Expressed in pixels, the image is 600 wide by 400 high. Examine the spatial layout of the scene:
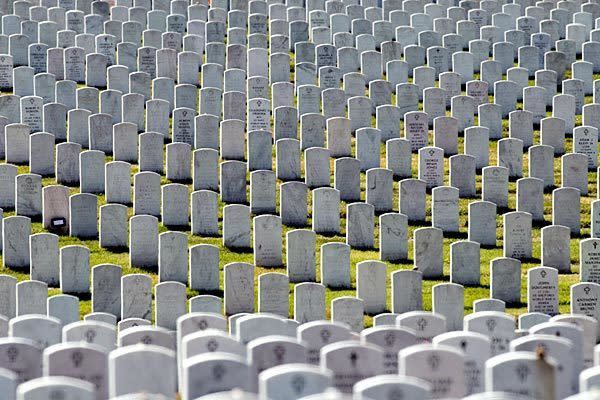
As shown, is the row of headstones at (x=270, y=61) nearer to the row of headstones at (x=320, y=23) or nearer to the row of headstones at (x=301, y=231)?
the row of headstones at (x=320, y=23)

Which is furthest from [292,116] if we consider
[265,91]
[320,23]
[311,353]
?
[311,353]

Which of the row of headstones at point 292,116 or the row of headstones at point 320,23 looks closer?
the row of headstones at point 292,116

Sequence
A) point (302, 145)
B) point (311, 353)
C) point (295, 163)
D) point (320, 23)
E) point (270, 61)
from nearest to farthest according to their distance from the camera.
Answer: point (311, 353) < point (295, 163) < point (302, 145) < point (270, 61) < point (320, 23)

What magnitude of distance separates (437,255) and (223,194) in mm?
3379

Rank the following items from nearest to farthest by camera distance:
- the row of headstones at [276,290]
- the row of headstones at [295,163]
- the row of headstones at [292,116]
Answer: the row of headstones at [276,290]
the row of headstones at [295,163]
the row of headstones at [292,116]

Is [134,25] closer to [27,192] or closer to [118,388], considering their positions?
[27,192]

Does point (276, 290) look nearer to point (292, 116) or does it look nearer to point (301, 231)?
point (301, 231)

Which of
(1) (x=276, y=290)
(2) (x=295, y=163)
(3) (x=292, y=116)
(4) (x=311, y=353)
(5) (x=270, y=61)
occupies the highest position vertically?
(5) (x=270, y=61)

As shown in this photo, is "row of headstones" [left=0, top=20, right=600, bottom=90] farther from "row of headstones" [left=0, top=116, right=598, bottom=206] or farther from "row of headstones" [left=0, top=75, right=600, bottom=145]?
"row of headstones" [left=0, top=116, right=598, bottom=206]

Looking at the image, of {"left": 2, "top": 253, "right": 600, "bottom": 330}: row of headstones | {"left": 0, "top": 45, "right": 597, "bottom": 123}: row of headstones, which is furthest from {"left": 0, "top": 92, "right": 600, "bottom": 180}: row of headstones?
{"left": 2, "top": 253, "right": 600, "bottom": 330}: row of headstones

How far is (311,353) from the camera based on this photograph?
14.9 m

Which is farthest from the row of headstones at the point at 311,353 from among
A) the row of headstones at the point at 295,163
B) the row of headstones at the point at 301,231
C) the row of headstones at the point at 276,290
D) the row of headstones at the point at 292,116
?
the row of headstones at the point at 292,116

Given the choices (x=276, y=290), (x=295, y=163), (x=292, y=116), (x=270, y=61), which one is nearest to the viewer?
(x=276, y=290)

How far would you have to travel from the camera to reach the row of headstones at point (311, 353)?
1316 cm
